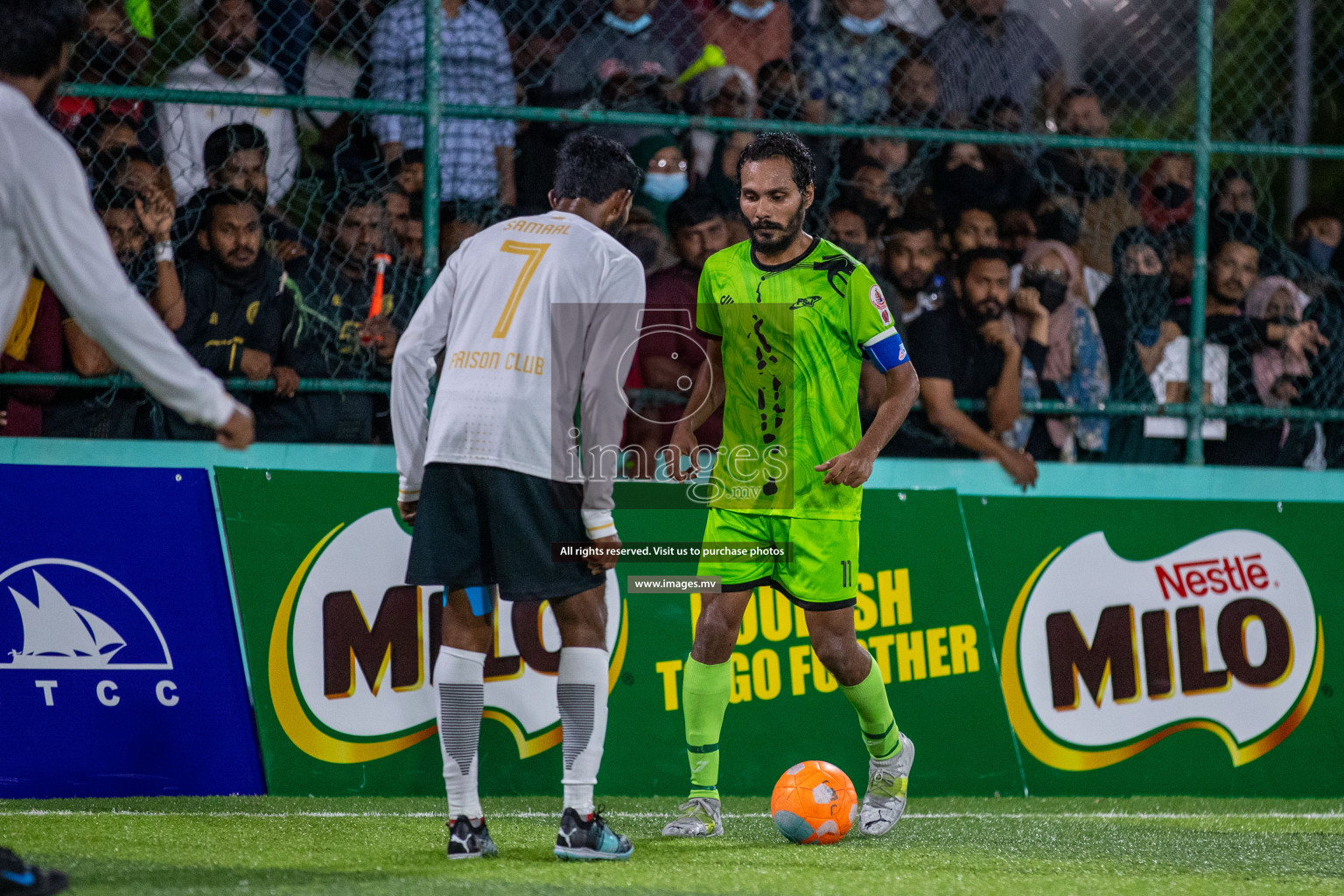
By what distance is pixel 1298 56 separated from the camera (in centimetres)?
894

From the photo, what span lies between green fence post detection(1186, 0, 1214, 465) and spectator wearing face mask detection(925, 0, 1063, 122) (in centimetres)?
101

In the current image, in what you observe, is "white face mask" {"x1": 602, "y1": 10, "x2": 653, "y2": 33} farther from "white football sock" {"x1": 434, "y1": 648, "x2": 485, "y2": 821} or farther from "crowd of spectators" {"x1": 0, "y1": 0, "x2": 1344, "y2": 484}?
"white football sock" {"x1": 434, "y1": 648, "x2": 485, "y2": 821}

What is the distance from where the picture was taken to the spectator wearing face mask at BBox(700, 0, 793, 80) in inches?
309

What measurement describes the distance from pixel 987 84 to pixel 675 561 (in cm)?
340

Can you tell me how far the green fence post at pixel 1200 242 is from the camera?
7.20 m

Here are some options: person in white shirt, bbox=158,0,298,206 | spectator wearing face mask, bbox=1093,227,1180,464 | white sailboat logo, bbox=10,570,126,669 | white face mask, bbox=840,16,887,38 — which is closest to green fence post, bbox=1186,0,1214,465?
spectator wearing face mask, bbox=1093,227,1180,464

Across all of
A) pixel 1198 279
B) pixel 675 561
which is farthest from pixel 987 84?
pixel 675 561

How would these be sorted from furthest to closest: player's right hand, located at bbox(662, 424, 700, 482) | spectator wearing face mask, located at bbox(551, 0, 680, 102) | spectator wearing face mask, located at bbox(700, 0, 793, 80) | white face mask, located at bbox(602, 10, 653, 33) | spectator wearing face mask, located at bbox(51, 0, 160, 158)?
spectator wearing face mask, located at bbox(700, 0, 793, 80), white face mask, located at bbox(602, 10, 653, 33), spectator wearing face mask, located at bbox(551, 0, 680, 102), spectator wearing face mask, located at bbox(51, 0, 160, 158), player's right hand, located at bbox(662, 424, 700, 482)

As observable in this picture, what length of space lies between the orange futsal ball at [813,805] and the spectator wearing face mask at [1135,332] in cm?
309

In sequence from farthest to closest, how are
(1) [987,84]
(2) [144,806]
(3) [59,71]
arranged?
(1) [987,84]
(2) [144,806]
(3) [59,71]

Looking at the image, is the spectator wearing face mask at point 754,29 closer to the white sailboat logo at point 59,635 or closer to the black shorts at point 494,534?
the black shorts at point 494,534

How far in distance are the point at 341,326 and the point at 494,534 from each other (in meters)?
2.53

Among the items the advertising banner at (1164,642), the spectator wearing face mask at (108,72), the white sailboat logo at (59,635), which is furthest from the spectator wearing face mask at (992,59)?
the white sailboat logo at (59,635)

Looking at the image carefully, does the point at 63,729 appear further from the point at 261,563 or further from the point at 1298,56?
the point at 1298,56
